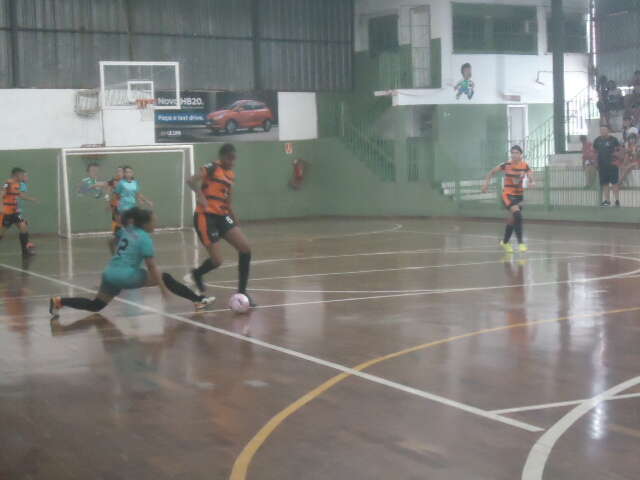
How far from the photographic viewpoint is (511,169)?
19.3 meters

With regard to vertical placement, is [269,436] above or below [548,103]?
below

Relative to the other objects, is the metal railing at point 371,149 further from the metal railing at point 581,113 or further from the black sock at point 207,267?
the black sock at point 207,267

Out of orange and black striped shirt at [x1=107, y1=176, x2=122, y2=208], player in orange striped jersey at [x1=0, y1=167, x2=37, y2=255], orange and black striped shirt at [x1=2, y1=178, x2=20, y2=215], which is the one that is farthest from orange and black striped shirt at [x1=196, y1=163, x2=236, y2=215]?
orange and black striped shirt at [x1=2, y1=178, x2=20, y2=215]

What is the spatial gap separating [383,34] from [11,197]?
646 inches

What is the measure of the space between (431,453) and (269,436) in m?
1.13

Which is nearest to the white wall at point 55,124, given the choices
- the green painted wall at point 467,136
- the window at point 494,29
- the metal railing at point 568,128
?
the green painted wall at point 467,136

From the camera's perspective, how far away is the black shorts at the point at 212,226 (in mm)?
12797

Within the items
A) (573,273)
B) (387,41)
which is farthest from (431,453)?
(387,41)

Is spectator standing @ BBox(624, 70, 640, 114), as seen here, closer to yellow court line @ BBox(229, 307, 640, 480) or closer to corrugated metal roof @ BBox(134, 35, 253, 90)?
corrugated metal roof @ BBox(134, 35, 253, 90)

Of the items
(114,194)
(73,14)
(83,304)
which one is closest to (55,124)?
(73,14)

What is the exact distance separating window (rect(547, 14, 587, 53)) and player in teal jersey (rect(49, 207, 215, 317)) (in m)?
26.8

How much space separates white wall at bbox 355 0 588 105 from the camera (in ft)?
107

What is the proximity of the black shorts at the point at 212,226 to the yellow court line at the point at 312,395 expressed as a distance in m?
3.81

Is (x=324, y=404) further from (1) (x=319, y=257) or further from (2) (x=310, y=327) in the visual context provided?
(1) (x=319, y=257)
